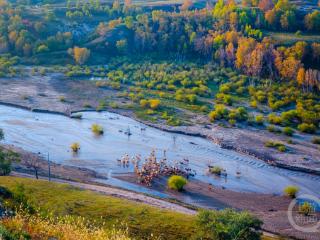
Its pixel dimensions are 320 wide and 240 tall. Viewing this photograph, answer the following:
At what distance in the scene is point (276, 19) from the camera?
491 ft

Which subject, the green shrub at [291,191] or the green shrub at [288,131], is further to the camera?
the green shrub at [288,131]

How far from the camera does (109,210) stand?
47719 millimetres

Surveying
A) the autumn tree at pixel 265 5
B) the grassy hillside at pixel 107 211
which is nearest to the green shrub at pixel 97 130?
the grassy hillside at pixel 107 211

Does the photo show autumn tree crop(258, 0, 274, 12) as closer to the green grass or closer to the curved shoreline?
the curved shoreline

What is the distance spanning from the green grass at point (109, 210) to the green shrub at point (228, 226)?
126 inches

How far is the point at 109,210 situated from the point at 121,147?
105 ft

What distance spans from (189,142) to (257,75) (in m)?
50.8

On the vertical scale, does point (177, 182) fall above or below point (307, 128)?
above

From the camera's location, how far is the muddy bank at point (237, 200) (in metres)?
57.2

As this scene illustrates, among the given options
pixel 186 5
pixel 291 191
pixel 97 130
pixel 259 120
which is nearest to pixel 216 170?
pixel 291 191

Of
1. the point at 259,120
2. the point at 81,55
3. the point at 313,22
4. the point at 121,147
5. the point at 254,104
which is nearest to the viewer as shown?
the point at 121,147

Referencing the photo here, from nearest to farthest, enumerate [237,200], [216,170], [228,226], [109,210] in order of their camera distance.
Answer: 1. [228,226]
2. [109,210]
3. [237,200]
4. [216,170]

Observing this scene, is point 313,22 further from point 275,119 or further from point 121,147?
point 121,147

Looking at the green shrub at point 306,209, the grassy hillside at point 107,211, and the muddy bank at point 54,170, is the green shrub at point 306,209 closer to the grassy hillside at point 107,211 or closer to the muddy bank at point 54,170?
the grassy hillside at point 107,211
